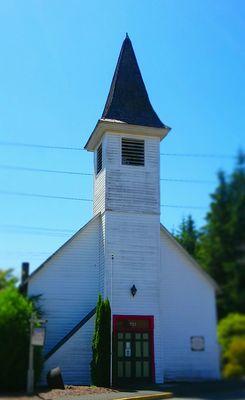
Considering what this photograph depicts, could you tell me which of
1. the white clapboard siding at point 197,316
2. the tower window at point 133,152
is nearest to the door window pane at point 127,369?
the tower window at point 133,152

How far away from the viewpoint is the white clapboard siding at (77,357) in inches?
731

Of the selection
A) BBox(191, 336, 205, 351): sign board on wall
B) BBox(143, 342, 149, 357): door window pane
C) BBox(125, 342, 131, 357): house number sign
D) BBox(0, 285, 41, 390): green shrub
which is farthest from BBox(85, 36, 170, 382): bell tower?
BBox(191, 336, 205, 351): sign board on wall

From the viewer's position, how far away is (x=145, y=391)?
1552cm

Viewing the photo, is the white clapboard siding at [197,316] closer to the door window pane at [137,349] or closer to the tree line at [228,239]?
the tree line at [228,239]

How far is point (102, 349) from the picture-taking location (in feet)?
57.6

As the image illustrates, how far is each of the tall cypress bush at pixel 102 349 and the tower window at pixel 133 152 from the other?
6130 millimetres

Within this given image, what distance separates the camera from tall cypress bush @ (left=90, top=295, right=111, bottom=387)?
1747 cm

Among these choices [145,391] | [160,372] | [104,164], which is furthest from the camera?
[104,164]

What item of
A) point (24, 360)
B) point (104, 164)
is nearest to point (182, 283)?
point (24, 360)

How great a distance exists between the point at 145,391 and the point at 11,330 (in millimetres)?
4701

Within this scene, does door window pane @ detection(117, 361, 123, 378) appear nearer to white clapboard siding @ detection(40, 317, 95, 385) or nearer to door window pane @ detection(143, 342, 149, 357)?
door window pane @ detection(143, 342, 149, 357)

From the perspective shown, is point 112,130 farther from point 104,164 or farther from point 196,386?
point 196,386

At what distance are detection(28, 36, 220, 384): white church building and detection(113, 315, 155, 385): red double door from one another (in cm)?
4

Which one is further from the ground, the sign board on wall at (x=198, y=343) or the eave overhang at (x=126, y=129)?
the eave overhang at (x=126, y=129)
